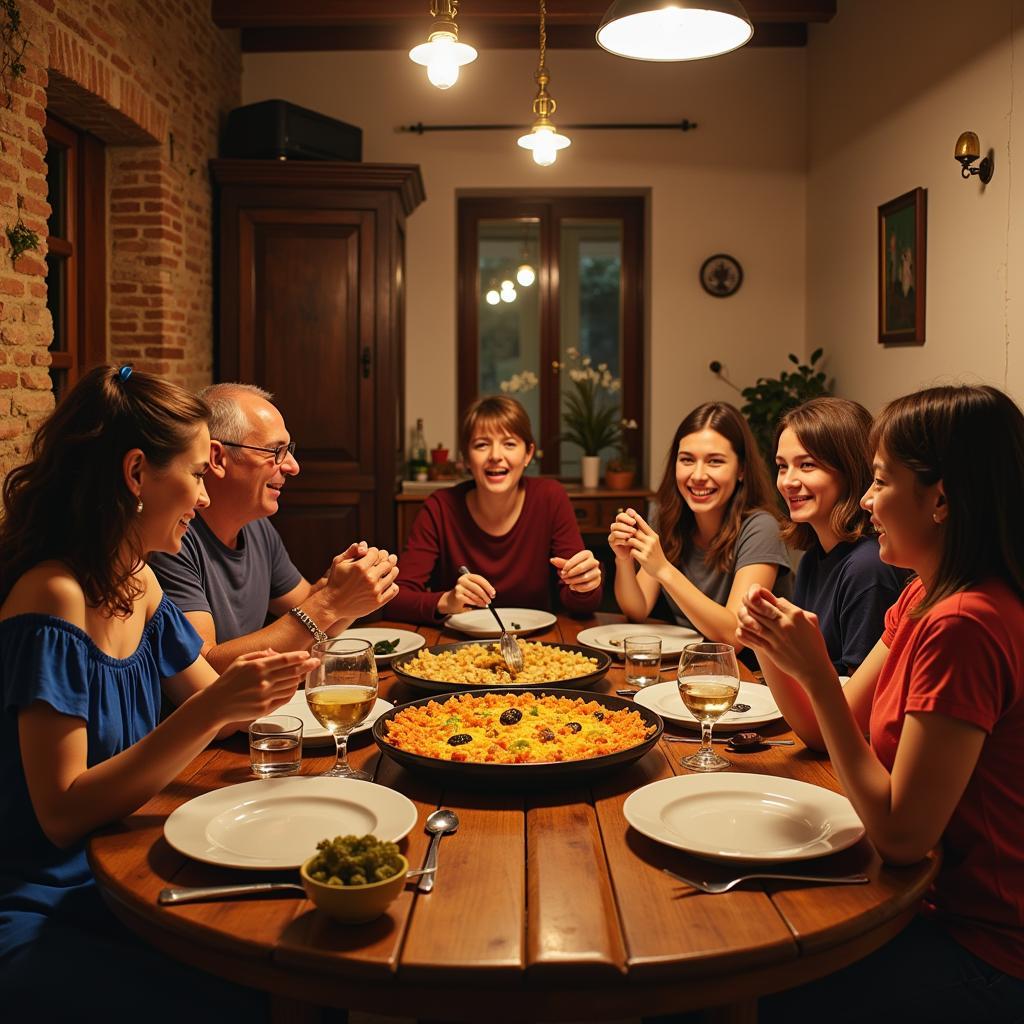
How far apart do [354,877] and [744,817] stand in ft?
1.83

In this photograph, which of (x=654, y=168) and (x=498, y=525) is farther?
(x=654, y=168)

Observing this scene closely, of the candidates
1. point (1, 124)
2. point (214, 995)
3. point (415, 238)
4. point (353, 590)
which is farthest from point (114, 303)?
point (214, 995)

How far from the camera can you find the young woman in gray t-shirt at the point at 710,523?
2.79 metres

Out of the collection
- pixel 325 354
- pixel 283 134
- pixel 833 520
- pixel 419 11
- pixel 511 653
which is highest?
pixel 419 11

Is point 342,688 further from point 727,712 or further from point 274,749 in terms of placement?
point 727,712

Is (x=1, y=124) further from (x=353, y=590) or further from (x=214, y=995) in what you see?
(x=214, y=995)

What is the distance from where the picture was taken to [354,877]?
1146 mm

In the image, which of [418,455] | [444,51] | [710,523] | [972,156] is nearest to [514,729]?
[710,523]

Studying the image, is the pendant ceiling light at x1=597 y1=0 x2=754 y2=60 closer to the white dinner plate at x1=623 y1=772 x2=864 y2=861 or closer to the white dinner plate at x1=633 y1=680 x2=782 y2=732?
the white dinner plate at x1=633 y1=680 x2=782 y2=732

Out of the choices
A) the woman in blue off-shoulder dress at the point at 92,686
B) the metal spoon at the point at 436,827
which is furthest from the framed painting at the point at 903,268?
the metal spoon at the point at 436,827

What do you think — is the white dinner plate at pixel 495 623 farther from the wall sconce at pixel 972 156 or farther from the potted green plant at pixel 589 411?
the potted green plant at pixel 589 411

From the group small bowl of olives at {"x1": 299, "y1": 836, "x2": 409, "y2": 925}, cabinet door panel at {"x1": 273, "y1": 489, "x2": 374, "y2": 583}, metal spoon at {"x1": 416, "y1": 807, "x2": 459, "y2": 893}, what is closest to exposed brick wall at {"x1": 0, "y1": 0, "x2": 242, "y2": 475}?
cabinet door panel at {"x1": 273, "y1": 489, "x2": 374, "y2": 583}

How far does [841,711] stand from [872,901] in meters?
0.26

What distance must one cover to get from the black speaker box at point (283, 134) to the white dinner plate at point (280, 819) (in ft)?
14.2
